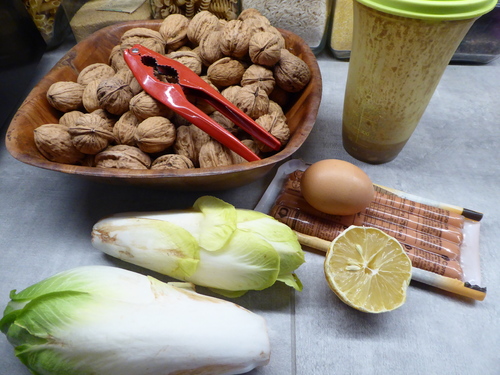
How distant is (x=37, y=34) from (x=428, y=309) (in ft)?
3.80

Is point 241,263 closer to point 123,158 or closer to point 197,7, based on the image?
point 123,158

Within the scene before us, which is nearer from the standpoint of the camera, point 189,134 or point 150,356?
point 150,356

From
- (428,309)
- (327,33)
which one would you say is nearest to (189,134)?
(428,309)

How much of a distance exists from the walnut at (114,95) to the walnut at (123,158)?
3.2 inches

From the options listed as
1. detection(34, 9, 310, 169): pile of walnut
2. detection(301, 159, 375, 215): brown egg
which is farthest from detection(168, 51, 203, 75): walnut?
detection(301, 159, 375, 215): brown egg

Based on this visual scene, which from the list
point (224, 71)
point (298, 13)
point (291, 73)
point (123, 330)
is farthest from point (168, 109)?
point (298, 13)

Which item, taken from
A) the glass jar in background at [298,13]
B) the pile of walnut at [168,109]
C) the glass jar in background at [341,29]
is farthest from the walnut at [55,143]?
the glass jar in background at [341,29]

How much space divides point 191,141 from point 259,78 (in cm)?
18

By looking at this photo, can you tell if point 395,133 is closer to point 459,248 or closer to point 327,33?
point 459,248

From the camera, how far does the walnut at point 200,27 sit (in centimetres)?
75

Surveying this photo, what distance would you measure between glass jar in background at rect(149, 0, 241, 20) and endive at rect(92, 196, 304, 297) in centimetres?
60

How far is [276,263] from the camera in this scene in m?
0.53

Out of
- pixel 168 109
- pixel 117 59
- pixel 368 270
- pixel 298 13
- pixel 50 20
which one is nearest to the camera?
pixel 368 270

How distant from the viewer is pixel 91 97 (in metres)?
0.66
